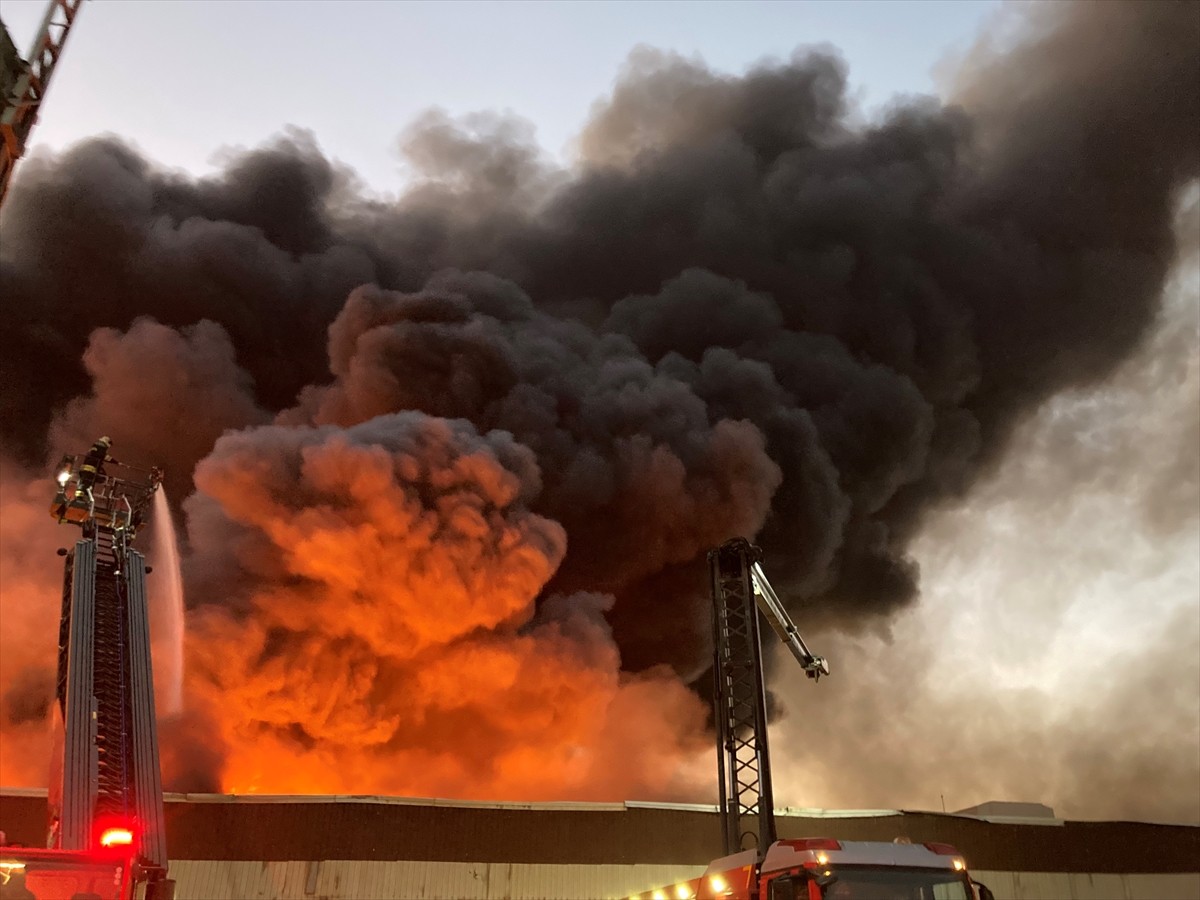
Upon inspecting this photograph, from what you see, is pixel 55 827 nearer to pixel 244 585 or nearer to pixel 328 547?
pixel 328 547

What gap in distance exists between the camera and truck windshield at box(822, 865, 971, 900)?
10648mm

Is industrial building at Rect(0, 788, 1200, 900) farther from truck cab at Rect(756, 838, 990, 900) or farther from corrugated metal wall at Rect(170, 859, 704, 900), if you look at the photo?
truck cab at Rect(756, 838, 990, 900)

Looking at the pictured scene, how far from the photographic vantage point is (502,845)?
25.4m

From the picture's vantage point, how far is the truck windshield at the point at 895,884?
419 inches

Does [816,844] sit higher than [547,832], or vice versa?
[547,832]

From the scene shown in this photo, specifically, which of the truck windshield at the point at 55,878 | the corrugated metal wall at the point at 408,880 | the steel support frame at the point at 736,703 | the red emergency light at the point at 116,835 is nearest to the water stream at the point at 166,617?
the corrugated metal wall at the point at 408,880

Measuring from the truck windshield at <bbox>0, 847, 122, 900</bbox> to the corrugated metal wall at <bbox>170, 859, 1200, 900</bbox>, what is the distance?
1502 centimetres

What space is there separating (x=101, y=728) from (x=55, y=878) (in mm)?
2856

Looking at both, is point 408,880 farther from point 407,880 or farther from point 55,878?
point 55,878

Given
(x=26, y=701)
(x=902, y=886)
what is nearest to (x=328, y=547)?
(x=26, y=701)

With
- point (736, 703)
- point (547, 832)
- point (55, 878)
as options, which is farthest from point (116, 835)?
point (547, 832)

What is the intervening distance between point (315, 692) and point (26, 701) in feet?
30.0

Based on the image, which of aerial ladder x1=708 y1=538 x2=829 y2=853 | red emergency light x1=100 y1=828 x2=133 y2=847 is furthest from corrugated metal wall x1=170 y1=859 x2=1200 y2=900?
red emergency light x1=100 y1=828 x2=133 y2=847

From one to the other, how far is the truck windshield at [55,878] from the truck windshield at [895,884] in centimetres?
704
